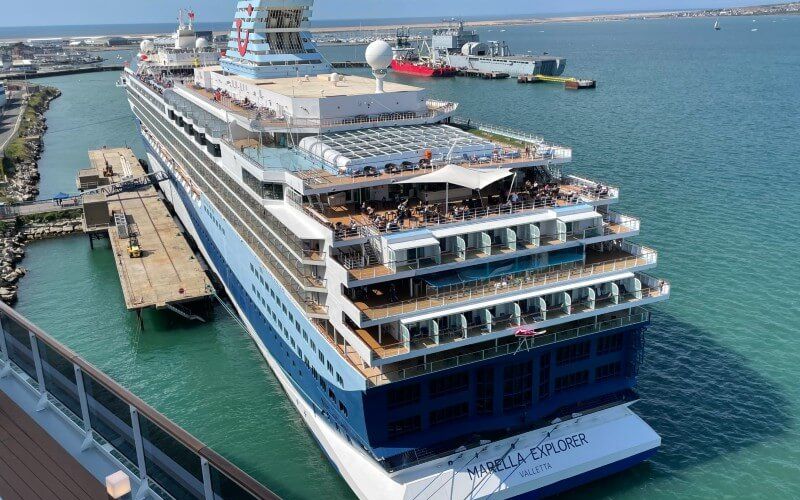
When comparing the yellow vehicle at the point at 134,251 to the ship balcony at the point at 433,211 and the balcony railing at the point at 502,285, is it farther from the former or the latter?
the balcony railing at the point at 502,285

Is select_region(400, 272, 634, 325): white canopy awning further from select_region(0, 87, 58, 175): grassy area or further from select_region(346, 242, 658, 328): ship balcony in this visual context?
select_region(0, 87, 58, 175): grassy area

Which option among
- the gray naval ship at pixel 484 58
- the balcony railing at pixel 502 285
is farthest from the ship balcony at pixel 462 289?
the gray naval ship at pixel 484 58

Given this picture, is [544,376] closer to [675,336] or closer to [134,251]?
[675,336]

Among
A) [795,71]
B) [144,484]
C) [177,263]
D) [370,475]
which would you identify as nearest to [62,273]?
[177,263]

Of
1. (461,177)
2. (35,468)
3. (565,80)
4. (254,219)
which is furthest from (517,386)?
(565,80)

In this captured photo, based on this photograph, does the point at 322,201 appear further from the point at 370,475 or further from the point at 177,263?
the point at 177,263

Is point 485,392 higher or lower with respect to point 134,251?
higher
